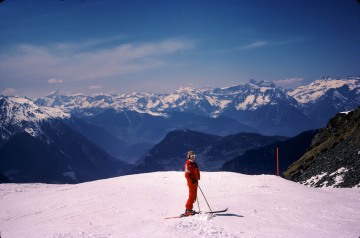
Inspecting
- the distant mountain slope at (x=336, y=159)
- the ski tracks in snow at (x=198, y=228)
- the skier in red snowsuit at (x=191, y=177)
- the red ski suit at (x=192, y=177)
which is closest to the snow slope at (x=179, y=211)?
the ski tracks in snow at (x=198, y=228)

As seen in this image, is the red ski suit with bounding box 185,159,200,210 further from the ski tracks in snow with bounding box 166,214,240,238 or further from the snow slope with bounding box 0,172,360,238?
the snow slope with bounding box 0,172,360,238

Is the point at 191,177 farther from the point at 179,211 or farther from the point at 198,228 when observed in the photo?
the point at 198,228

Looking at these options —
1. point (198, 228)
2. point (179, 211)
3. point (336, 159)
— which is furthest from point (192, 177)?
point (336, 159)

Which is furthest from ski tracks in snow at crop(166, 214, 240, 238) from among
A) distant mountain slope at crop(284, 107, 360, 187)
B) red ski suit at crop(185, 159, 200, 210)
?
distant mountain slope at crop(284, 107, 360, 187)

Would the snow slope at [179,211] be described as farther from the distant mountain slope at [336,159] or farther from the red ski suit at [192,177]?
the distant mountain slope at [336,159]

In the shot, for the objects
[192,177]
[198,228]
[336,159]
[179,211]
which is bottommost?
[336,159]

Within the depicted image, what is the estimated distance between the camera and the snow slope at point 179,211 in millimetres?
11992

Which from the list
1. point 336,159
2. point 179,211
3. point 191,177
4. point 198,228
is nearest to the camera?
point 198,228

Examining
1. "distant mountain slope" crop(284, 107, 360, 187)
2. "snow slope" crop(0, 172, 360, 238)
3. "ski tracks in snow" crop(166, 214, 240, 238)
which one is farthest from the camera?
"distant mountain slope" crop(284, 107, 360, 187)

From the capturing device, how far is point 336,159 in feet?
104

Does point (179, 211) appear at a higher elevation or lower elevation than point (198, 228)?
lower

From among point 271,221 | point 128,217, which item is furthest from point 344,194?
point 128,217

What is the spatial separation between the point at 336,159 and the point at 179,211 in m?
23.3

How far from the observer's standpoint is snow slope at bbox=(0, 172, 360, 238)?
12.0 m
